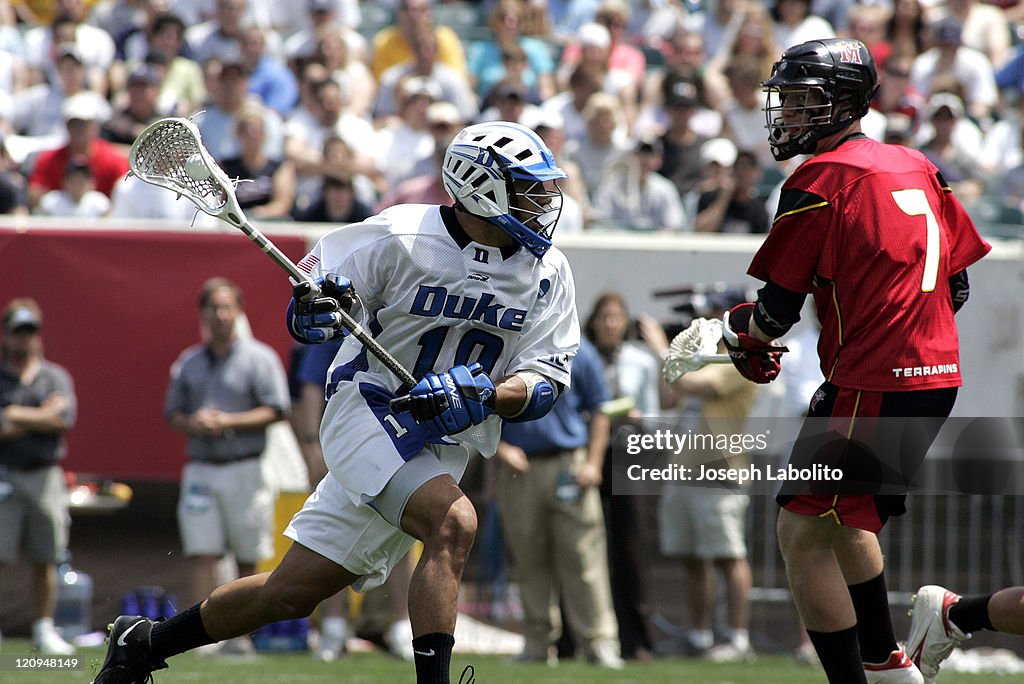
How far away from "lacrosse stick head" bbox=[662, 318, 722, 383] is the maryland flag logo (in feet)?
3.59

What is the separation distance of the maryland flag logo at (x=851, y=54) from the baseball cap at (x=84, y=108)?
7009mm

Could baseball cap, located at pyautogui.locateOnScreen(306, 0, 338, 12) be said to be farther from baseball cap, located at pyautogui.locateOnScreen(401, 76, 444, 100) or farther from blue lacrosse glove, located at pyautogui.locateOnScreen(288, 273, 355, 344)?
blue lacrosse glove, located at pyautogui.locateOnScreen(288, 273, 355, 344)

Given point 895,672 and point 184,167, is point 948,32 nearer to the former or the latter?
point 895,672

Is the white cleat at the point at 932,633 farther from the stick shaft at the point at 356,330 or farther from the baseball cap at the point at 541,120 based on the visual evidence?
the baseball cap at the point at 541,120

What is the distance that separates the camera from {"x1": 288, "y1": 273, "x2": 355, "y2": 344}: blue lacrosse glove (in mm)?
4973

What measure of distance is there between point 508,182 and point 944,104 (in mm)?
7133

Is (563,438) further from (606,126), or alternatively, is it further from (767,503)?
(606,126)

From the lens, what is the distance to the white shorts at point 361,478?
16.7 ft

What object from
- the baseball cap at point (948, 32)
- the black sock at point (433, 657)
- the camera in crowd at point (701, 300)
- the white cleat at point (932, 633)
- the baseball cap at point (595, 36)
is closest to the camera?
the black sock at point (433, 657)

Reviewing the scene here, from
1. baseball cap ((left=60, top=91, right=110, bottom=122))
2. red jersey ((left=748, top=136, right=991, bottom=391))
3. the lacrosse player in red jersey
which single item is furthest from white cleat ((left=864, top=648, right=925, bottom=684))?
baseball cap ((left=60, top=91, right=110, bottom=122))

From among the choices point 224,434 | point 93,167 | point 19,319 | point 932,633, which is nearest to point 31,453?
point 19,319

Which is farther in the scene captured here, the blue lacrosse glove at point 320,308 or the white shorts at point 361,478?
the white shorts at point 361,478

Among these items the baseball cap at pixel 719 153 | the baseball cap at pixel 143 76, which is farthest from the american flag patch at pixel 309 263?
the baseball cap at pixel 143 76

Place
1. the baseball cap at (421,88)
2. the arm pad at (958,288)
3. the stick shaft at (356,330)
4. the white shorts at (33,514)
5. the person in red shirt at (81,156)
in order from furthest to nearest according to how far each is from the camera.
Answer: the baseball cap at (421,88) → the person in red shirt at (81,156) → the white shorts at (33,514) → the arm pad at (958,288) → the stick shaft at (356,330)
